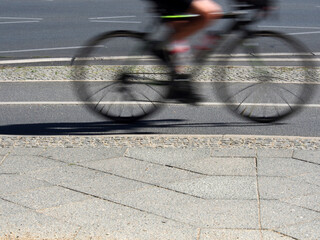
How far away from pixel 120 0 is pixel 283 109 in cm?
1265

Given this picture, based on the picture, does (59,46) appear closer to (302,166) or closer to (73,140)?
(73,140)

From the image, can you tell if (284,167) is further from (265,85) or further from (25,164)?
(25,164)

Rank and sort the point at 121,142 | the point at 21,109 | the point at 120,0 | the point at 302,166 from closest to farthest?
the point at 302,166, the point at 121,142, the point at 21,109, the point at 120,0

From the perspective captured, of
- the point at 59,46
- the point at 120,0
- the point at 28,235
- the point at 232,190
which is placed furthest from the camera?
the point at 120,0

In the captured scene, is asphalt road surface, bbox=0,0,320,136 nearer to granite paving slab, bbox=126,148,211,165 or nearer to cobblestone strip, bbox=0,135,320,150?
cobblestone strip, bbox=0,135,320,150

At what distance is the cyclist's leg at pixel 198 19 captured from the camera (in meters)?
5.36

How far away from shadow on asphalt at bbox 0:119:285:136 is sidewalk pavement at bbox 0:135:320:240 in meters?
0.34

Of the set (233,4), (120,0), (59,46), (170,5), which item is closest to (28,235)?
(170,5)

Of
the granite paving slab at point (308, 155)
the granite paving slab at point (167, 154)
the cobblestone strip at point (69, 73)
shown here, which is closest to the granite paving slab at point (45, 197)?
the granite paving slab at point (167, 154)

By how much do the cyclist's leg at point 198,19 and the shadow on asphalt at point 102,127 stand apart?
2.85 feet

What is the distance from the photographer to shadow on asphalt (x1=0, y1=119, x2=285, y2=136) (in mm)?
5645

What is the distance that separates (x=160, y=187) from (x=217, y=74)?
1.97 metres

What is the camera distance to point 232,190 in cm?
412

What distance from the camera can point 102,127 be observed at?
5.78m
